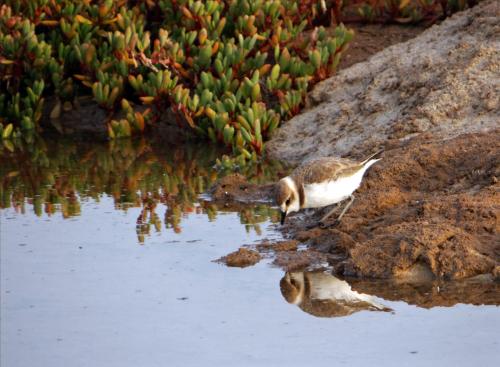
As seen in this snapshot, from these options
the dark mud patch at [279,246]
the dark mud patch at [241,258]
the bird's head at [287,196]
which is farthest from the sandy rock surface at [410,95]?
the dark mud patch at [241,258]

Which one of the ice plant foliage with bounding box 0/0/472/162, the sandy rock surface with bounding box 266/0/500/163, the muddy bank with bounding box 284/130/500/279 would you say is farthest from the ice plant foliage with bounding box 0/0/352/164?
the muddy bank with bounding box 284/130/500/279

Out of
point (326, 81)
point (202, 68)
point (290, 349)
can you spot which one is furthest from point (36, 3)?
point (290, 349)

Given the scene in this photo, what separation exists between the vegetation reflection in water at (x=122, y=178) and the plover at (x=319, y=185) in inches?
19.2

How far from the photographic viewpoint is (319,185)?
8039mm

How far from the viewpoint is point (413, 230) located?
292 inches

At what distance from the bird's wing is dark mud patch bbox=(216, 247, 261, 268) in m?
0.76

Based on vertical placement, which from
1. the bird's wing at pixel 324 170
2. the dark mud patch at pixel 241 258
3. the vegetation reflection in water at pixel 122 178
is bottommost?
the vegetation reflection in water at pixel 122 178

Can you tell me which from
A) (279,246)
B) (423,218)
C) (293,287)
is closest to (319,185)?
(279,246)

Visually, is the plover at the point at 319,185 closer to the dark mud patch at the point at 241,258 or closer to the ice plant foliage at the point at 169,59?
the dark mud patch at the point at 241,258

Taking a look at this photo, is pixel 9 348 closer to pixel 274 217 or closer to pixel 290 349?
pixel 290 349

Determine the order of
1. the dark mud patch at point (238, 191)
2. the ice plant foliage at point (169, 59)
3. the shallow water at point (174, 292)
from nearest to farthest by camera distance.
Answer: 1. the shallow water at point (174, 292)
2. the dark mud patch at point (238, 191)
3. the ice plant foliage at point (169, 59)

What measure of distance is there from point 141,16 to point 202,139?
5.98ft

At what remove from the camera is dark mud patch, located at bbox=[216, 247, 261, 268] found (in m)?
7.59

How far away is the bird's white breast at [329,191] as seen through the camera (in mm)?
8008
